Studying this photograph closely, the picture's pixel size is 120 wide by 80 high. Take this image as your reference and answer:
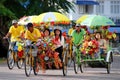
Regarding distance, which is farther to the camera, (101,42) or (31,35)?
(101,42)

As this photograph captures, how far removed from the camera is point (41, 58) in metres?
20.5

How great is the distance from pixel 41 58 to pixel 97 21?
15.1 feet

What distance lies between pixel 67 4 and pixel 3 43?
4659 mm

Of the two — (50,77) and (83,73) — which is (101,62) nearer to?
(83,73)

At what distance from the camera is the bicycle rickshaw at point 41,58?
66.9 feet

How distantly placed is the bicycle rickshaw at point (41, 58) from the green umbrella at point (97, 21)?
3786 millimetres

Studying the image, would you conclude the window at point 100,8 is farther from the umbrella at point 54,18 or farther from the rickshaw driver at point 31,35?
the rickshaw driver at point 31,35

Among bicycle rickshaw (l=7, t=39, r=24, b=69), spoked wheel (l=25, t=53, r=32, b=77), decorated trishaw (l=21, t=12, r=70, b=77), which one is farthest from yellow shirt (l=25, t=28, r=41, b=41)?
bicycle rickshaw (l=7, t=39, r=24, b=69)

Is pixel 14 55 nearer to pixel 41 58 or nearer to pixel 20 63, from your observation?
pixel 20 63

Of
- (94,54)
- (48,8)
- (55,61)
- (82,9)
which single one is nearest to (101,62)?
(94,54)

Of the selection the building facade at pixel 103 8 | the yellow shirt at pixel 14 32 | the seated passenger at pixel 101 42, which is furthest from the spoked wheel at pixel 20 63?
the building facade at pixel 103 8

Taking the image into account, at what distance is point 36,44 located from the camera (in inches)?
805

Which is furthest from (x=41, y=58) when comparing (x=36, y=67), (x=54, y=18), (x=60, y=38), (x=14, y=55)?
(x=14, y=55)

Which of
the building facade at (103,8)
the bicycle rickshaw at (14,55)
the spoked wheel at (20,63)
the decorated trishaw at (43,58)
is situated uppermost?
the decorated trishaw at (43,58)
